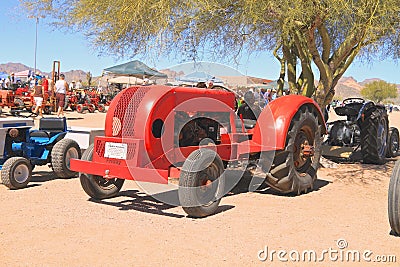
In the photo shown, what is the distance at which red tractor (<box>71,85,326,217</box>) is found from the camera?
549 cm

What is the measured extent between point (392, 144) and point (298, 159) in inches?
190

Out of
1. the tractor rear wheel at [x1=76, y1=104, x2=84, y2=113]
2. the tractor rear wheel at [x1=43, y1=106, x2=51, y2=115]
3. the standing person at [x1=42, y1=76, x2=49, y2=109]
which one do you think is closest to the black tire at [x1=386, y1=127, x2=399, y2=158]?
the standing person at [x1=42, y1=76, x2=49, y2=109]

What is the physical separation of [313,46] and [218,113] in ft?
9.49

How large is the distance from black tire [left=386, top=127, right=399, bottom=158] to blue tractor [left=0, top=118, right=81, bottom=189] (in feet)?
22.2

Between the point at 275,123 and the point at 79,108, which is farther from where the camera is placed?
the point at 79,108

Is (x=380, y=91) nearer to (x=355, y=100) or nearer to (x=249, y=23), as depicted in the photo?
(x=355, y=100)

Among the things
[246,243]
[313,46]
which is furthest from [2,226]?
[313,46]

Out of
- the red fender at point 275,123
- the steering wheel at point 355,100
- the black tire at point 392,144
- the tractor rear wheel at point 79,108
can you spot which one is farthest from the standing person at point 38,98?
the red fender at point 275,123

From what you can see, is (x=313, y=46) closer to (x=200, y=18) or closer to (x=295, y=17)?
(x=295, y=17)

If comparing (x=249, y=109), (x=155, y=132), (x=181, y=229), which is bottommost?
(x=181, y=229)

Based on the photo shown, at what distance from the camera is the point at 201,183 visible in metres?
5.52

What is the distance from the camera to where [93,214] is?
18.2ft

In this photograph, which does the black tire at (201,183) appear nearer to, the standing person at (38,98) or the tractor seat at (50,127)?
the tractor seat at (50,127)

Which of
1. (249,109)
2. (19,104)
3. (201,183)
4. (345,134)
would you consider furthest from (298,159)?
(19,104)
